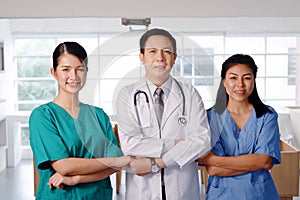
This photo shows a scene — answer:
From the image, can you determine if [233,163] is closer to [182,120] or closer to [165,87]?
[182,120]

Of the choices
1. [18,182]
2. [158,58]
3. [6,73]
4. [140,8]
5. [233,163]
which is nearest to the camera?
[158,58]

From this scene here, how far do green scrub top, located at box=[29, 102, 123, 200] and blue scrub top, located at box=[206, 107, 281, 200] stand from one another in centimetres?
34

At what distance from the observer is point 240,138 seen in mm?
1696

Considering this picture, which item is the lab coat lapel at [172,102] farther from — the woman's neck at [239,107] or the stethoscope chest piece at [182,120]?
the woman's neck at [239,107]

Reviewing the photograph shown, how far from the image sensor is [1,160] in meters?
4.55

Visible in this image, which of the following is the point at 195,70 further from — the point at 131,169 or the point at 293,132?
the point at 293,132

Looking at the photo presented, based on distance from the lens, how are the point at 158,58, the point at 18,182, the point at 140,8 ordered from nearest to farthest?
the point at 158,58, the point at 140,8, the point at 18,182

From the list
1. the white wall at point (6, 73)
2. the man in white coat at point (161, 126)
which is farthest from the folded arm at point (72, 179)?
the white wall at point (6, 73)

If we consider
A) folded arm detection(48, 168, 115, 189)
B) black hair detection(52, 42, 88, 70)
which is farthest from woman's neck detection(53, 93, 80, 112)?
folded arm detection(48, 168, 115, 189)

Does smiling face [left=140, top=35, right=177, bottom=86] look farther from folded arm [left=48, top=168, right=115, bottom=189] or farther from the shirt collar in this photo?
folded arm [left=48, top=168, right=115, bottom=189]

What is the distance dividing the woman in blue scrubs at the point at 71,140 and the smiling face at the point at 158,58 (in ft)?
0.68

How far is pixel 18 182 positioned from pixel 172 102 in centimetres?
263

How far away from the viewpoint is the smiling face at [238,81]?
1.67 meters

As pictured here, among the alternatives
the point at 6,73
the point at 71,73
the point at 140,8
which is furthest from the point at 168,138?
the point at 6,73
